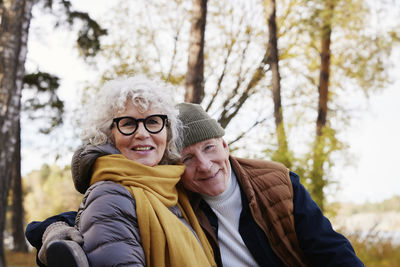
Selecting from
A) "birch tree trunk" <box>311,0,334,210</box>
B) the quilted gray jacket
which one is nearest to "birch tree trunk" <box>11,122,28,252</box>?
"birch tree trunk" <box>311,0,334,210</box>

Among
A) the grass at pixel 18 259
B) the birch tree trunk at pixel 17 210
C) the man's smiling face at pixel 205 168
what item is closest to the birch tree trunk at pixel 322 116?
the man's smiling face at pixel 205 168

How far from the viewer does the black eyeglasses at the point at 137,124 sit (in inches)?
89.6

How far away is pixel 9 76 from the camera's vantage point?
6438mm

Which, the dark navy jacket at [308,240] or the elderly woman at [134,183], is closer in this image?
the elderly woman at [134,183]

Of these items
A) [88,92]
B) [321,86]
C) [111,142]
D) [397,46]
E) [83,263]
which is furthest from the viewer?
[88,92]

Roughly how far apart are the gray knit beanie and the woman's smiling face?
A: 33cm

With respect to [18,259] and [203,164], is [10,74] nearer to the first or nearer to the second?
[203,164]

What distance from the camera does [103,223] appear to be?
1.81 metres

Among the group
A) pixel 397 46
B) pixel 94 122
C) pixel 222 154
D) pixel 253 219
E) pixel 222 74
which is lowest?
pixel 253 219

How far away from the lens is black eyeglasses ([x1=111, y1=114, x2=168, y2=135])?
2275mm

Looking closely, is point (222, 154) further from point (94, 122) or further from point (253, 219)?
point (94, 122)

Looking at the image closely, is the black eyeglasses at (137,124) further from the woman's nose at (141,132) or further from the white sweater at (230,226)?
the white sweater at (230,226)

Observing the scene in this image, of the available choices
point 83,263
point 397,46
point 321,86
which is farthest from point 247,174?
point 321,86

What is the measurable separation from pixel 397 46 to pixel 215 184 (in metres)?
10.4
